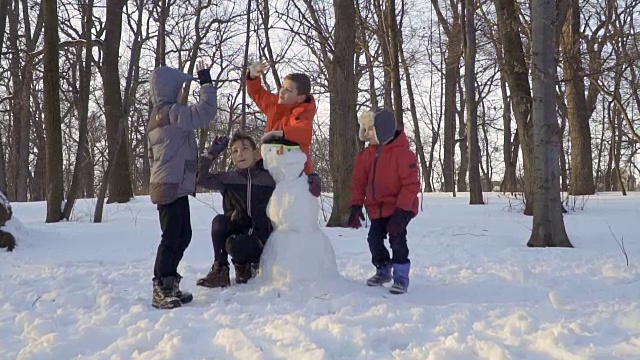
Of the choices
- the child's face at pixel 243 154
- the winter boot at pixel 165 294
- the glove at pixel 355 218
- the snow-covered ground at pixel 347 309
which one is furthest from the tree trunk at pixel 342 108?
the winter boot at pixel 165 294

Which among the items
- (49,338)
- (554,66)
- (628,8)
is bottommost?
(49,338)

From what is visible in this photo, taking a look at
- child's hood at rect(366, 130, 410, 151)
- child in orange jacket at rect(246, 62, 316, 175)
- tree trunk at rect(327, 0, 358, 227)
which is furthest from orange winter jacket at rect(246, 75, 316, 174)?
tree trunk at rect(327, 0, 358, 227)

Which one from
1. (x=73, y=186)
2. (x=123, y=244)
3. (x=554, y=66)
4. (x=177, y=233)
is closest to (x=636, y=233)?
(x=554, y=66)

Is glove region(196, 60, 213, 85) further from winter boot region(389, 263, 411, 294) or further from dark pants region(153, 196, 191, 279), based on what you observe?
winter boot region(389, 263, 411, 294)

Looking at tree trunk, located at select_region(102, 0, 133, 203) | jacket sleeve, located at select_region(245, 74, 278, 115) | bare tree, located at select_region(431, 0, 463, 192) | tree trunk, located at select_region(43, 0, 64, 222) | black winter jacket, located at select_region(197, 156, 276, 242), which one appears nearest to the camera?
black winter jacket, located at select_region(197, 156, 276, 242)

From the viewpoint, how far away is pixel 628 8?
17.7 metres

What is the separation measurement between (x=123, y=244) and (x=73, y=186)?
3687 mm

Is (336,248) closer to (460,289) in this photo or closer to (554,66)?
(460,289)

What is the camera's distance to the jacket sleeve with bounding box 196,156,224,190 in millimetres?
4254

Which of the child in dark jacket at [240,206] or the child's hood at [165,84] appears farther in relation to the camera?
the child in dark jacket at [240,206]

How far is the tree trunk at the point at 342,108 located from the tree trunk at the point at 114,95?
4175 mm

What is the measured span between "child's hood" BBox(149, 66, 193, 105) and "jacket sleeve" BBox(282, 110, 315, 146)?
86 centimetres

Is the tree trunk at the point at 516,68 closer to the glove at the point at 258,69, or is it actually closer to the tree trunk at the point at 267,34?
the glove at the point at 258,69

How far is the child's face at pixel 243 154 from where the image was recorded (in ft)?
14.3
